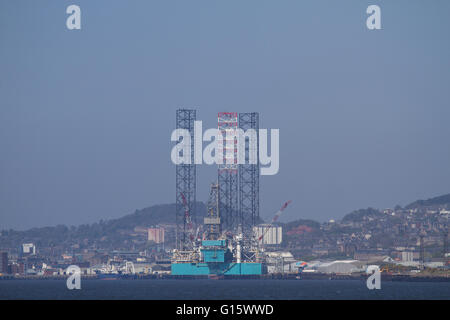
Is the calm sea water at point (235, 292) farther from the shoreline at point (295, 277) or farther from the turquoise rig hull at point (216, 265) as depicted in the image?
the shoreline at point (295, 277)

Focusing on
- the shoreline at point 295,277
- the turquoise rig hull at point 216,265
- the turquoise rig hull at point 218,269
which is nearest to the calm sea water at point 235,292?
the turquoise rig hull at point 216,265

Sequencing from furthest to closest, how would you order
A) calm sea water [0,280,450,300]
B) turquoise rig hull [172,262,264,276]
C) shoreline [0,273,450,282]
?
1. shoreline [0,273,450,282]
2. turquoise rig hull [172,262,264,276]
3. calm sea water [0,280,450,300]

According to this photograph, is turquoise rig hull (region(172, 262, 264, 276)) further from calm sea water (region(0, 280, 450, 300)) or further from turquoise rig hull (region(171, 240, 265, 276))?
calm sea water (region(0, 280, 450, 300))

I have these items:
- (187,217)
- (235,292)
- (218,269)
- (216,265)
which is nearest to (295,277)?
(187,217)

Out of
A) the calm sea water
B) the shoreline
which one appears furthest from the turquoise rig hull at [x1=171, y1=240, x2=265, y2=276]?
the calm sea water

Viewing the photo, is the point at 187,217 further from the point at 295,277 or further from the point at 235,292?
the point at 235,292

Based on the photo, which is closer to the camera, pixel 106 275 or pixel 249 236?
pixel 249 236

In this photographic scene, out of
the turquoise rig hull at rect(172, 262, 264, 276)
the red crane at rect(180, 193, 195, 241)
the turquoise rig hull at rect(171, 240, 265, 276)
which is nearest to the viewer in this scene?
the turquoise rig hull at rect(171, 240, 265, 276)

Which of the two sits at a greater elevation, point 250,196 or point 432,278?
point 250,196
